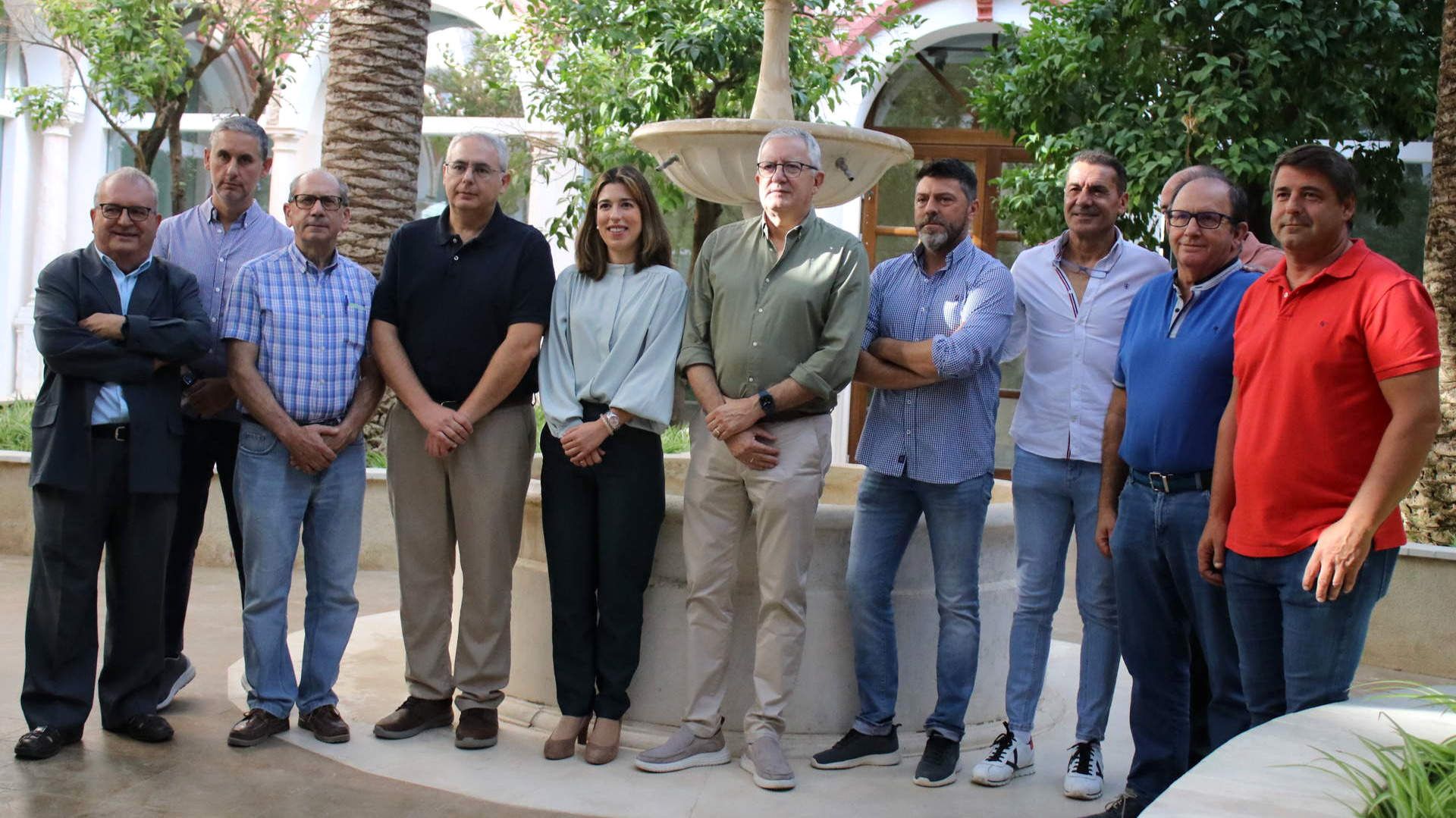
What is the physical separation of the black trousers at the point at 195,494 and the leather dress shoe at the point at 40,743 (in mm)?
753

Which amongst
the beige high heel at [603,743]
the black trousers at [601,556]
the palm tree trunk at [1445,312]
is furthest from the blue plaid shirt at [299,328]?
the palm tree trunk at [1445,312]

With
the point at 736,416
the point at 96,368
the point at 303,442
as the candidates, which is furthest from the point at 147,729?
the point at 736,416

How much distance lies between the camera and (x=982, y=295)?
5086 mm

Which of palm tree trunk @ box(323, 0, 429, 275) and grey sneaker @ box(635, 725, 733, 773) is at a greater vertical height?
palm tree trunk @ box(323, 0, 429, 275)

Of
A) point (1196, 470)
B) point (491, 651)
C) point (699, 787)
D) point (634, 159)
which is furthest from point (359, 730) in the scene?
point (634, 159)

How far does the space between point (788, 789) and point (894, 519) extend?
3.34 ft

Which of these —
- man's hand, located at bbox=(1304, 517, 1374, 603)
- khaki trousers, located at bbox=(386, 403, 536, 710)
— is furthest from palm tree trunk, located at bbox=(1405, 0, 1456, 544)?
khaki trousers, located at bbox=(386, 403, 536, 710)

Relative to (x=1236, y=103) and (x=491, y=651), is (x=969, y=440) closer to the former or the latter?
(x=491, y=651)

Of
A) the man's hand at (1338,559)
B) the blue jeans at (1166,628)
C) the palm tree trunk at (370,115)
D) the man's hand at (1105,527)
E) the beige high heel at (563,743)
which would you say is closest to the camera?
the man's hand at (1338,559)

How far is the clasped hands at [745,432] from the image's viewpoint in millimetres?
4918

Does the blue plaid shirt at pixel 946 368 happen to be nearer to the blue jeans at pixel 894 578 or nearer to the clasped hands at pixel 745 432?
the blue jeans at pixel 894 578

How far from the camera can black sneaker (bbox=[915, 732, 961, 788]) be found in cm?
511

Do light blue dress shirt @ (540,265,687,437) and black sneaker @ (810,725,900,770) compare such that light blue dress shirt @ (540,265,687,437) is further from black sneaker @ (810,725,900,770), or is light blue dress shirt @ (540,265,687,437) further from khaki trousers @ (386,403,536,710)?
black sneaker @ (810,725,900,770)

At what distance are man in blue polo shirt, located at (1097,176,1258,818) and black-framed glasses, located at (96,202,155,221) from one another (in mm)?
3434
